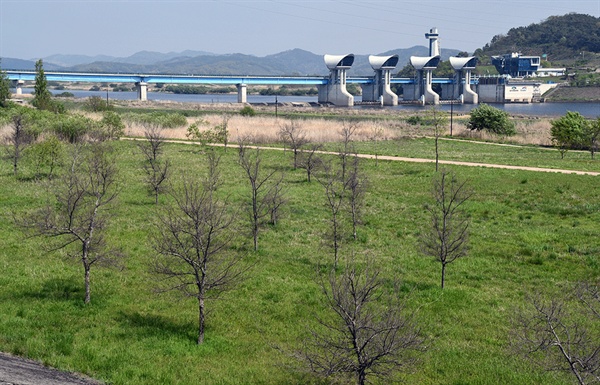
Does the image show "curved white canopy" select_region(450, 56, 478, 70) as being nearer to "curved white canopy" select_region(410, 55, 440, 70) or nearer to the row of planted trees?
"curved white canopy" select_region(410, 55, 440, 70)

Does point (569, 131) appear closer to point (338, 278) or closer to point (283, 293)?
point (338, 278)

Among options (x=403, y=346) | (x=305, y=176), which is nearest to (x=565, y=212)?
(x=305, y=176)

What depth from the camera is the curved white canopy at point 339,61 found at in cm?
16588

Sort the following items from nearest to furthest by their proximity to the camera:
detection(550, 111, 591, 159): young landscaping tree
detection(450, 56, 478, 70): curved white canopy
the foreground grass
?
the foreground grass, detection(550, 111, 591, 159): young landscaping tree, detection(450, 56, 478, 70): curved white canopy

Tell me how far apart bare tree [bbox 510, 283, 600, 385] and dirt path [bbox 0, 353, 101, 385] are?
8672 millimetres

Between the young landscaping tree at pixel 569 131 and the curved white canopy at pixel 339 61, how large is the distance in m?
117

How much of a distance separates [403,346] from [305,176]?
25.9m

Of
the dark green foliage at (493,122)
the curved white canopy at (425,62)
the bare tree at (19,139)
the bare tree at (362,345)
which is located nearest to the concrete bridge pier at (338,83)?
the curved white canopy at (425,62)

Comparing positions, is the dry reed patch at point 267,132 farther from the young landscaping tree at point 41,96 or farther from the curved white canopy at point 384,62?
the curved white canopy at point 384,62

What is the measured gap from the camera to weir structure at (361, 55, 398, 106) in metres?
174

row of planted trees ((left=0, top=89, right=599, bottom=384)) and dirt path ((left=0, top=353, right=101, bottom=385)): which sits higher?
row of planted trees ((left=0, top=89, right=599, bottom=384))

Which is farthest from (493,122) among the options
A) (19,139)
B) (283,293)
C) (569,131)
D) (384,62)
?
(384,62)

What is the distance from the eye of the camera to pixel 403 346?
1132 centimetres

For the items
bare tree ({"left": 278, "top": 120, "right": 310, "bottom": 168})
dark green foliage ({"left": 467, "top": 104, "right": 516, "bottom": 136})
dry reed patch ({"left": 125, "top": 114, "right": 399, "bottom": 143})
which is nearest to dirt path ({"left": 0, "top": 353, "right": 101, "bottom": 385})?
bare tree ({"left": 278, "top": 120, "right": 310, "bottom": 168})
